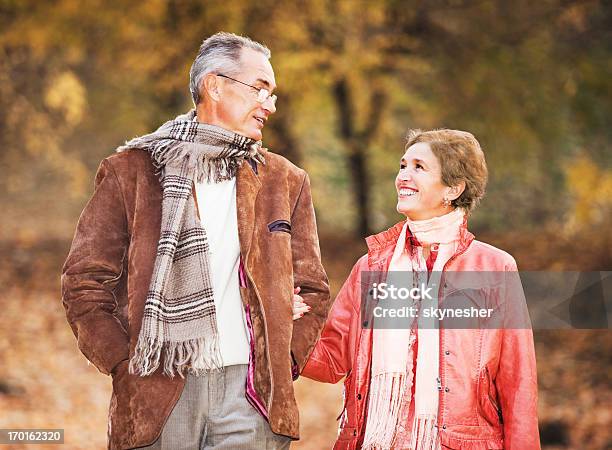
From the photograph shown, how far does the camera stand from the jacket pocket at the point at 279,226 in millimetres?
2766

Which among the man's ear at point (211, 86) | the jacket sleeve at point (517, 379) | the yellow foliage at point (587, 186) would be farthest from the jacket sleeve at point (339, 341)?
the yellow foliage at point (587, 186)

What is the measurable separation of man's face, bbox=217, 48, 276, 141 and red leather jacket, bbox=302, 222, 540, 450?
→ 2.25 feet

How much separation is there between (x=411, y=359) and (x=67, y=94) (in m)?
8.12

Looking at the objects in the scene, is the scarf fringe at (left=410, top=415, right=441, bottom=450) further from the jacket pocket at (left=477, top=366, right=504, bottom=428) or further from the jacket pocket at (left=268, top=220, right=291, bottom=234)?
the jacket pocket at (left=268, top=220, right=291, bottom=234)

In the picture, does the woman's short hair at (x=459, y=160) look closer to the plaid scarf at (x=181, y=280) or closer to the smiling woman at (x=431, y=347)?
the smiling woman at (x=431, y=347)

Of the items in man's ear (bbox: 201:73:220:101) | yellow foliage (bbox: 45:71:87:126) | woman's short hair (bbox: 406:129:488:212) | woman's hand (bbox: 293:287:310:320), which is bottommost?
woman's hand (bbox: 293:287:310:320)

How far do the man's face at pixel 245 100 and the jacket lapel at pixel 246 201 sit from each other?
131 mm

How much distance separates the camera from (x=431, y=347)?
292cm

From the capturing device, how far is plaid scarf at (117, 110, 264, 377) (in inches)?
101

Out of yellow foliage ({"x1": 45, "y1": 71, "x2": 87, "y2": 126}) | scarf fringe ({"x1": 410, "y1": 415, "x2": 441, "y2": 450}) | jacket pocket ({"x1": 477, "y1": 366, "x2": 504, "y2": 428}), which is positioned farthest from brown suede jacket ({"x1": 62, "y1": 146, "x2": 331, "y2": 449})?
yellow foliage ({"x1": 45, "y1": 71, "x2": 87, "y2": 126})

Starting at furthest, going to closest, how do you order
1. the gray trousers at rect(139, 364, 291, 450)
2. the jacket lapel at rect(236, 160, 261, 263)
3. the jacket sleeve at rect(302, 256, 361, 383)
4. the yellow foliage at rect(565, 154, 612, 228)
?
1. the yellow foliage at rect(565, 154, 612, 228)
2. the jacket sleeve at rect(302, 256, 361, 383)
3. the jacket lapel at rect(236, 160, 261, 263)
4. the gray trousers at rect(139, 364, 291, 450)

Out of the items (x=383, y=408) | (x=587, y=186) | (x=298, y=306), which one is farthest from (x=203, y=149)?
(x=587, y=186)

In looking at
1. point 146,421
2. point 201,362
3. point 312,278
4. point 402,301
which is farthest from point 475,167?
point 146,421

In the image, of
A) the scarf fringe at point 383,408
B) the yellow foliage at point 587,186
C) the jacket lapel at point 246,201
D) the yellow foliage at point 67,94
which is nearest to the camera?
the jacket lapel at point 246,201
